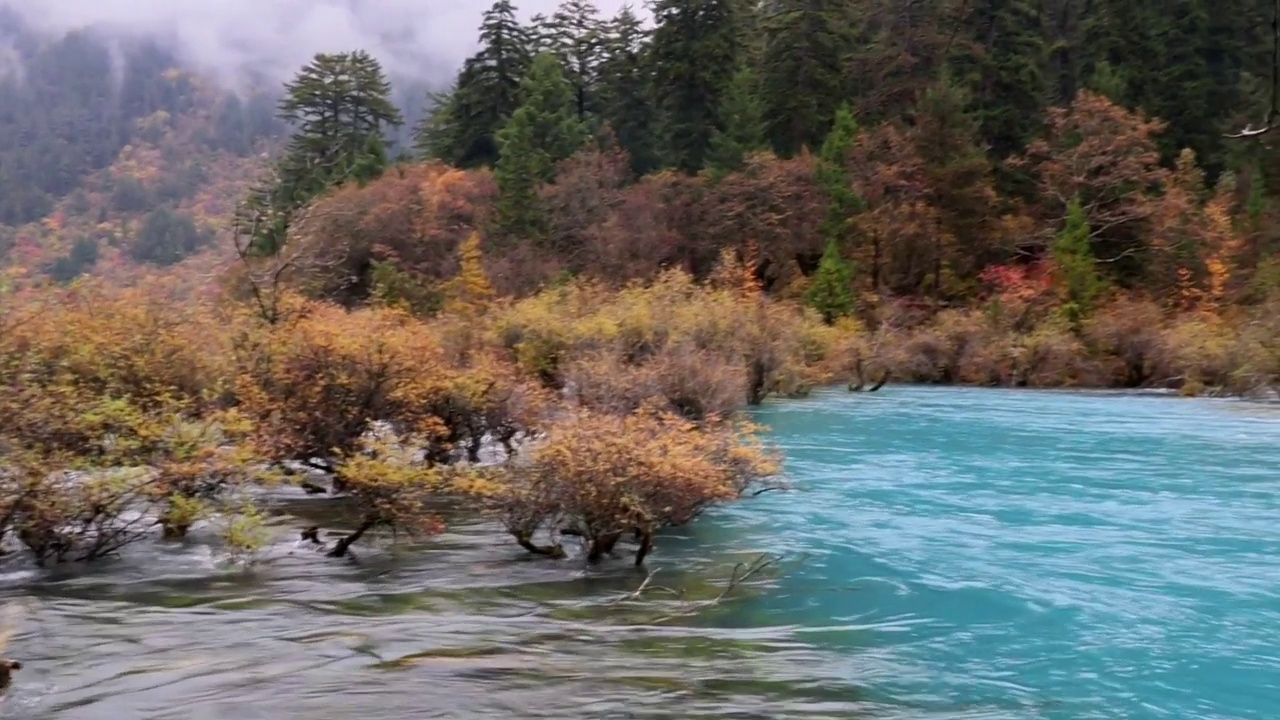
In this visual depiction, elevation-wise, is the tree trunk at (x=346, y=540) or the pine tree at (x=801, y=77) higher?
the pine tree at (x=801, y=77)

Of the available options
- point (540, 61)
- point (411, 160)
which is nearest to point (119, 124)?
point (411, 160)

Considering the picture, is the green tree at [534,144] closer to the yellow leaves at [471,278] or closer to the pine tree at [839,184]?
the yellow leaves at [471,278]

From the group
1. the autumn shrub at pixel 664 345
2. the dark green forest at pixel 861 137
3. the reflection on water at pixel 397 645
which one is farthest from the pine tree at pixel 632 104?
the reflection on water at pixel 397 645

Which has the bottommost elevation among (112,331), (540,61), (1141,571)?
(1141,571)

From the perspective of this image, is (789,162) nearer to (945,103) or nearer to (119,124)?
(945,103)

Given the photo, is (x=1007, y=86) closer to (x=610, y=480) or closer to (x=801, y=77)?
(x=801, y=77)

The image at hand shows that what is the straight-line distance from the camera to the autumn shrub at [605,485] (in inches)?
458

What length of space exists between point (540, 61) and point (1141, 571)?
1809 inches

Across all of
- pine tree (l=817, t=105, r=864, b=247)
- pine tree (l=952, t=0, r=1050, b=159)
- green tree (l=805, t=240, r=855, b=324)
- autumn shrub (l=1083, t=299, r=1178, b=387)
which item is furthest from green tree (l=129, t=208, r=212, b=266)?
autumn shrub (l=1083, t=299, r=1178, b=387)

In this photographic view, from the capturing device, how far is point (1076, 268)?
41.2 metres

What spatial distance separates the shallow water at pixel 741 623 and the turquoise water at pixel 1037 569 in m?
0.04

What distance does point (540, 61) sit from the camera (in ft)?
176

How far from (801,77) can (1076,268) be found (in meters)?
19.0

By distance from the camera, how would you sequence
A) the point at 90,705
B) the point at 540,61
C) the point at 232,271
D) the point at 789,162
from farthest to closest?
the point at 540,61, the point at 789,162, the point at 232,271, the point at 90,705
